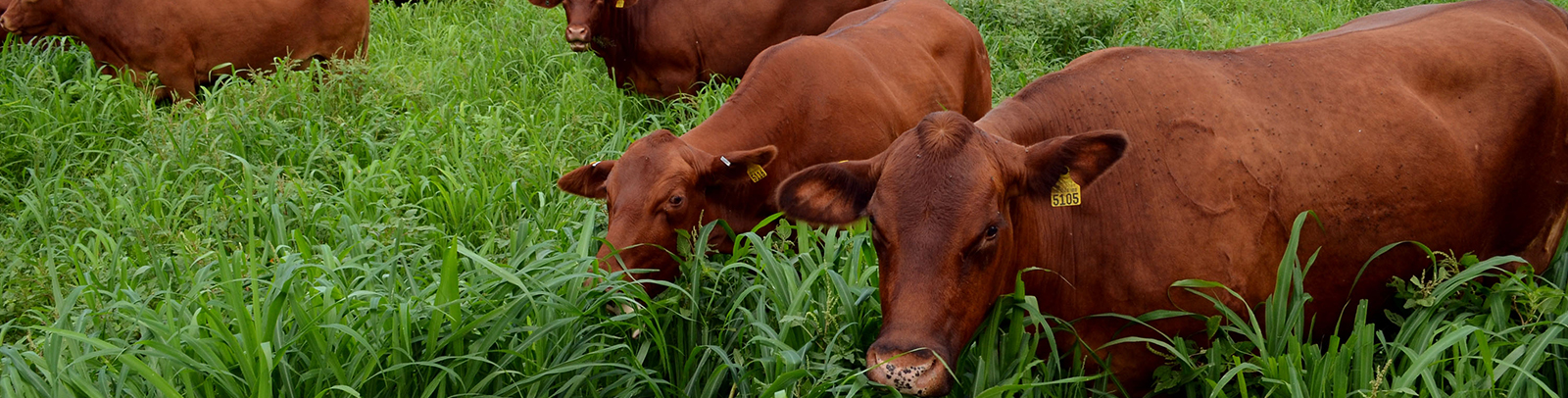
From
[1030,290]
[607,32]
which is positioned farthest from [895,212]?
[607,32]

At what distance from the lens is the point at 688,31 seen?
7.78m

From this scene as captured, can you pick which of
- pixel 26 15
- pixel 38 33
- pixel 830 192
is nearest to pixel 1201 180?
pixel 830 192

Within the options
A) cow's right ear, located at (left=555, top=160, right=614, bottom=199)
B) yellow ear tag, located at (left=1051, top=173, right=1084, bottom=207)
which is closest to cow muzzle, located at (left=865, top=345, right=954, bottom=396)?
yellow ear tag, located at (left=1051, top=173, right=1084, bottom=207)

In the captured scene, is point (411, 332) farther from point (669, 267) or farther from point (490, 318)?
point (669, 267)

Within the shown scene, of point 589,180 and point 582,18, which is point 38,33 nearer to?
point 582,18

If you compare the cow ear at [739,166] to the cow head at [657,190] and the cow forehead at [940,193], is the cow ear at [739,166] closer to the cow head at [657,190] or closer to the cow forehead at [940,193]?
the cow head at [657,190]

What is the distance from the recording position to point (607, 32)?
26.0ft

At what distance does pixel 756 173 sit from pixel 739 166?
0.07 meters

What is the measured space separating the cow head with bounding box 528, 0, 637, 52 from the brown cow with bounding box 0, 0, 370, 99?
2024mm

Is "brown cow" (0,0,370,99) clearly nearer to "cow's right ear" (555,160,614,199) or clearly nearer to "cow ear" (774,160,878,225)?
"cow's right ear" (555,160,614,199)

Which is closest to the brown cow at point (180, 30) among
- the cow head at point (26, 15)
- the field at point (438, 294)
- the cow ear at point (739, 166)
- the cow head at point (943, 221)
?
the cow head at point (26, 15)

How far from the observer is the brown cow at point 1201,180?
2.92 m

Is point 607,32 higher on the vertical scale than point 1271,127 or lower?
lower

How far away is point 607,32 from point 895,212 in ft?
17.6
